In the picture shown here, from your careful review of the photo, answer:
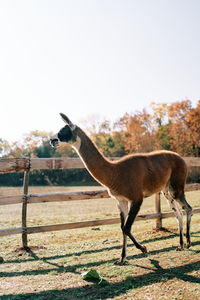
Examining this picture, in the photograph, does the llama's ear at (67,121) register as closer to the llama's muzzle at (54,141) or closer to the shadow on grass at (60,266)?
the llama's muzzle at (54,141)

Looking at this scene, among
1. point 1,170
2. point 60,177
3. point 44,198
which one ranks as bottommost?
point 60,177

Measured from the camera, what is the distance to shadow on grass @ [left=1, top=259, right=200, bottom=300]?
11.3 feet

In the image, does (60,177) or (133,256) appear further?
(60,177)

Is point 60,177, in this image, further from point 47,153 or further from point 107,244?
point 107,244

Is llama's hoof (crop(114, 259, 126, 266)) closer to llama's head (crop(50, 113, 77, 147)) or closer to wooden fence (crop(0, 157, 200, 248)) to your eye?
wooden fence (crop(0, 157, 200, 248))

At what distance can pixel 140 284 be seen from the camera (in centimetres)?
367

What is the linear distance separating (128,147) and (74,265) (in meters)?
37.1

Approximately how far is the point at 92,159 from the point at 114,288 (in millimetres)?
1982

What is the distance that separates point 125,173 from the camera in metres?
4.86

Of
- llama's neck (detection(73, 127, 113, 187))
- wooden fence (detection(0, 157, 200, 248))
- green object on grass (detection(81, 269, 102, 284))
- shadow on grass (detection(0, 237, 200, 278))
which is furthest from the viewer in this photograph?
wooden fence (detection(0, 157, 200, 248))

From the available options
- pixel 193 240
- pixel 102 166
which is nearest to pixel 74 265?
pixel 102 166

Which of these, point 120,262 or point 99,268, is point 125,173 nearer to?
point 120,262

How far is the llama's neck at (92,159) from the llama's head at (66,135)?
108mm

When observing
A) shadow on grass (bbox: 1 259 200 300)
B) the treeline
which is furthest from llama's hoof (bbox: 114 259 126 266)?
the treeline
